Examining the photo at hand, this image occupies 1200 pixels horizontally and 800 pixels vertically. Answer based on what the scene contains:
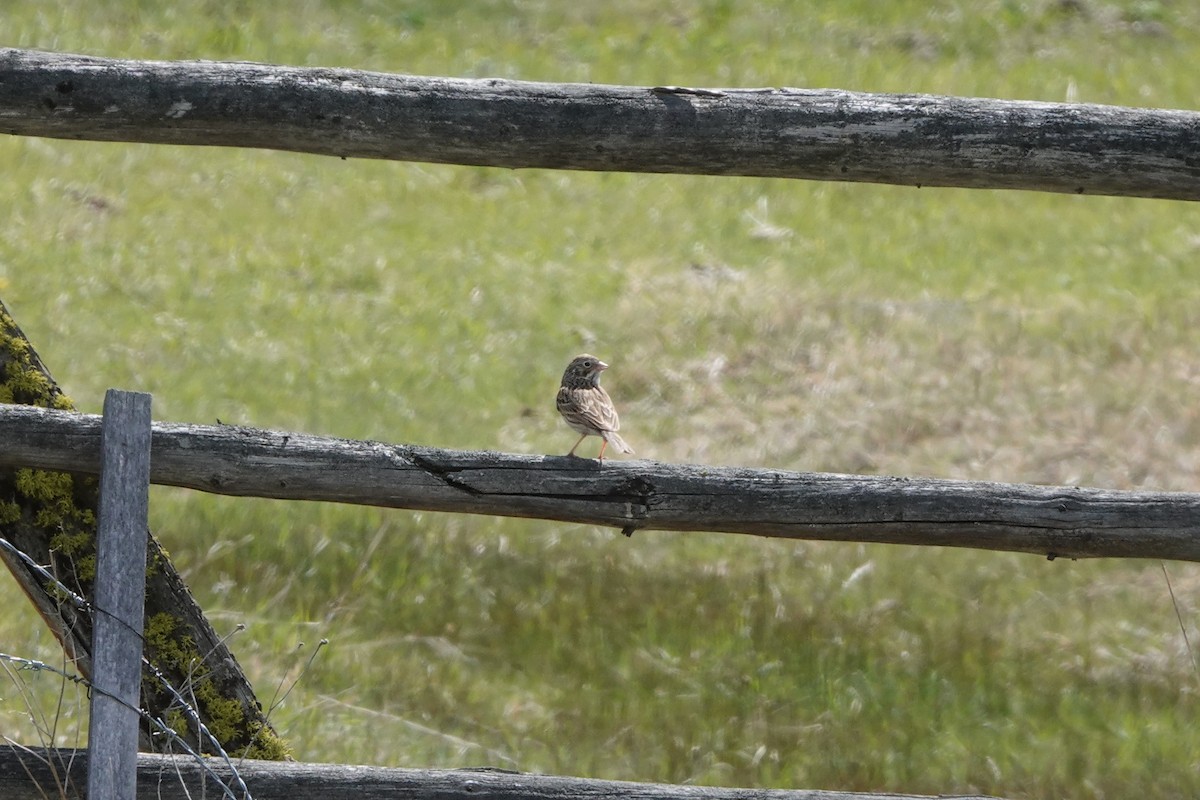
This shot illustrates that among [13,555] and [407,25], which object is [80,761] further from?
[407,25]

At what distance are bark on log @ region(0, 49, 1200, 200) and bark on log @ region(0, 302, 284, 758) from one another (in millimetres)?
693

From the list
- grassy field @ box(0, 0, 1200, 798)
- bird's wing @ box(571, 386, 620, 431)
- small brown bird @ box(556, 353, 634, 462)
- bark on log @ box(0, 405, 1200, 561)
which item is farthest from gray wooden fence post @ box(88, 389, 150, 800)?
bird's wing @ box(571, 386, 620, 431)

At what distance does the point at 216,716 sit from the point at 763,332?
514 centimetres

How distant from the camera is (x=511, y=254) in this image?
9.18m

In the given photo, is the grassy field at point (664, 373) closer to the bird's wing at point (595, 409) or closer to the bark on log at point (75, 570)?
the bark on log at point (75, 570)

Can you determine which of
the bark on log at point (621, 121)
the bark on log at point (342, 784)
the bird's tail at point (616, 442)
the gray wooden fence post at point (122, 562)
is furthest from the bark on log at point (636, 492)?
the bird's tail at point (616, 442)

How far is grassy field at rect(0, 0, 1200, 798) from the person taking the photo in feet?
18.0

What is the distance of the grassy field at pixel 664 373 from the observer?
5492mm

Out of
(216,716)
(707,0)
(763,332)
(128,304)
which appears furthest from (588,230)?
(216,716)

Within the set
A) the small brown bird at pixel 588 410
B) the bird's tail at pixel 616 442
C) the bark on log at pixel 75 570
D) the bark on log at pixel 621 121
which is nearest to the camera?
the bark on log at pixel 621 121

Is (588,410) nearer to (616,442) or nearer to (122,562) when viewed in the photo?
(616,442)

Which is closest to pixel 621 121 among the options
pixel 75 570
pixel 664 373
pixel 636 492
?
pixel 636 492

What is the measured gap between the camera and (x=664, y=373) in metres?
8.08

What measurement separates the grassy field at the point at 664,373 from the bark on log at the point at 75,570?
50cm
